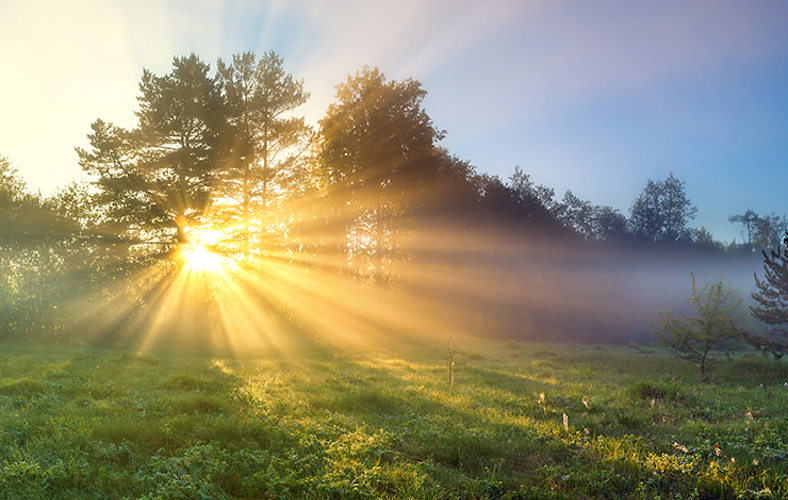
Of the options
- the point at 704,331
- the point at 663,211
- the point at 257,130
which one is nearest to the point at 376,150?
the point at 257,130

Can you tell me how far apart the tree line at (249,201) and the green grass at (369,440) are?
576 inches

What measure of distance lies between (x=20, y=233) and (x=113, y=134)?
8017 mm

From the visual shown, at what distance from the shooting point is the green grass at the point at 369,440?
479 centimetres

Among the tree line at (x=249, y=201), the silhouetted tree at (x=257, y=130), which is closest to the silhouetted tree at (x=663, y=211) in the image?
the tree line at (x=249, y=201)

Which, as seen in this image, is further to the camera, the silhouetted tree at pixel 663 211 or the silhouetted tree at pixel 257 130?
the silhouetted tree at pixel 663 211

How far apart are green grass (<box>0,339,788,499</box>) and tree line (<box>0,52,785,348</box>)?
14.6 m

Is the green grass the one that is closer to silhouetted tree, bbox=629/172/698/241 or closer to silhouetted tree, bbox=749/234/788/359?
silhouetted tree, bbox=749/234/788/359

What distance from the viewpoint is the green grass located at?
479 centimetres

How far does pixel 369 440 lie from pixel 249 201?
2847cm

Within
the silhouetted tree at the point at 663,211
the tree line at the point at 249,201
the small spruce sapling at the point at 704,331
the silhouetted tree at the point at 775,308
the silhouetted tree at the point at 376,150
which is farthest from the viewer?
the silhouetted tree at the point at 663,211

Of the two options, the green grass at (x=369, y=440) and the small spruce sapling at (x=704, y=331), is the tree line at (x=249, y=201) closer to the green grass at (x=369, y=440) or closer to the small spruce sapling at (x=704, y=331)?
the green grass at (x=369, y=440)

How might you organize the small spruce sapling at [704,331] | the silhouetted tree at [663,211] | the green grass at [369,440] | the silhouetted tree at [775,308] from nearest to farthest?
the green grass at [369,440] < the small spruce sapling at [704,331] < the silhouetted tree at [775,308] < the silhouetted tree at [663,211]

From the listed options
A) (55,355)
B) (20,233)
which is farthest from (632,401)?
(20,233)

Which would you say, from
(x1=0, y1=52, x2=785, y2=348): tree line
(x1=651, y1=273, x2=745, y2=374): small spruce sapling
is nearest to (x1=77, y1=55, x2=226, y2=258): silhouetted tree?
(x1=0, y1=52, x2=785, y2=348): tree line
